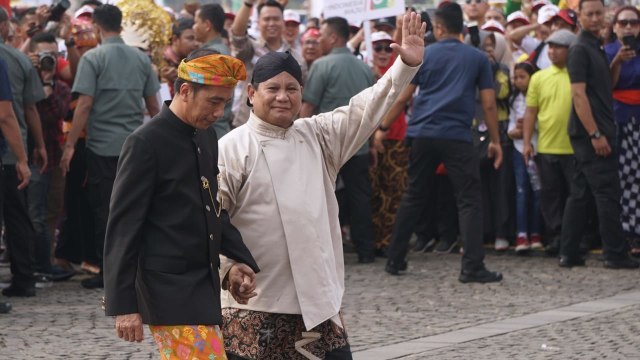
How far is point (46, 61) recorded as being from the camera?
1147cm

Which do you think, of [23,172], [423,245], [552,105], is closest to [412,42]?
[23,172]

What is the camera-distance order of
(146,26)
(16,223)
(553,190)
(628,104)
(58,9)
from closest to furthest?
(16,223), (58,9), (628,104), (146,26), (553,190)

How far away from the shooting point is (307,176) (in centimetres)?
568

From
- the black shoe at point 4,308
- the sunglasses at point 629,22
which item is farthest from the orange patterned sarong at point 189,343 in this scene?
the sunglasses at point 629,22

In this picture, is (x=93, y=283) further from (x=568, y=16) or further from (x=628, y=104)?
(x=568, y=16)

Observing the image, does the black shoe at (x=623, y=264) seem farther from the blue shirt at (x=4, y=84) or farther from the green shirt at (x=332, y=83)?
the blue shirt at (x=4, y=84)

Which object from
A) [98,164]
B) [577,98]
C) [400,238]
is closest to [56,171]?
[98,164]

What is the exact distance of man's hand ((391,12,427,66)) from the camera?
570 centimetres

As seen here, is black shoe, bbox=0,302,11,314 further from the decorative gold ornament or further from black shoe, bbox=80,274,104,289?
the decorative gold ornament

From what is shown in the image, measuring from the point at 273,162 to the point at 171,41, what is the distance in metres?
7.48

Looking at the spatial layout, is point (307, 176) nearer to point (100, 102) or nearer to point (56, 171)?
point (100, 102)

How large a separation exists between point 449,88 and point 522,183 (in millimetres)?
2714

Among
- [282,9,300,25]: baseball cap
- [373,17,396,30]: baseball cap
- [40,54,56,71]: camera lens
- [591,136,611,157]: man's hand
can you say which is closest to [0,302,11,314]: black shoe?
[40,54,56,71]: camera lens

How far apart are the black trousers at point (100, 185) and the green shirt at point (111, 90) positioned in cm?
8
